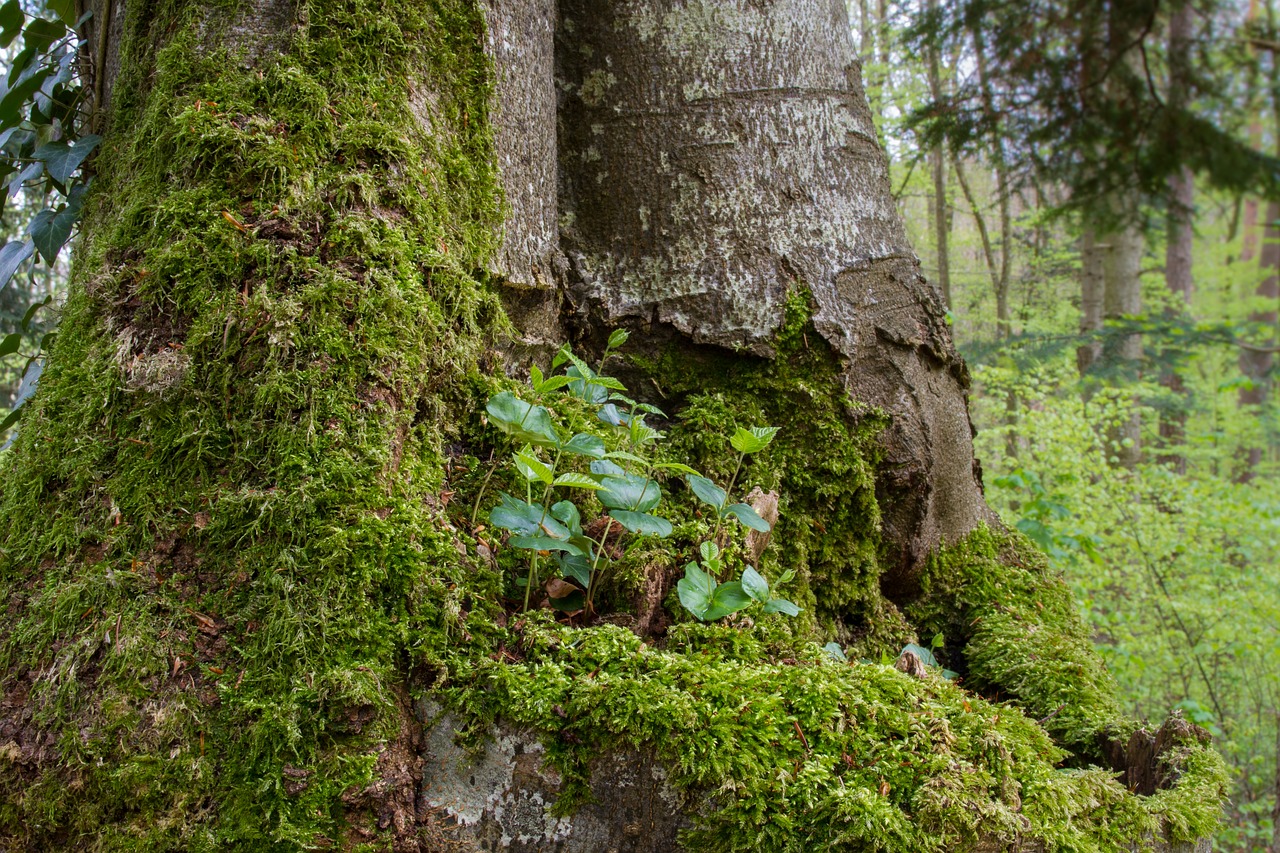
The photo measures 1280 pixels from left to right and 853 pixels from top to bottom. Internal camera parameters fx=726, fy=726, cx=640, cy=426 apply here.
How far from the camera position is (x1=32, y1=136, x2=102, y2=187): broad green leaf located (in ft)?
5.82

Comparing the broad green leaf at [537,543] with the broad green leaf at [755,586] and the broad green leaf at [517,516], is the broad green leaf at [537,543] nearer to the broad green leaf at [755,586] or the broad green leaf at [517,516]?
the broad green leaf at [517,516]

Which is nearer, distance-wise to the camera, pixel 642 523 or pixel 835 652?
pixel 642 523

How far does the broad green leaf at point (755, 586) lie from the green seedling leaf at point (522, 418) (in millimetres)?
475

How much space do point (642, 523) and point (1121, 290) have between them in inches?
361

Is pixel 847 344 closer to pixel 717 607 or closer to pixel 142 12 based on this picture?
pixel 717 607

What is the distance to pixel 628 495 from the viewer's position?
4.88ft

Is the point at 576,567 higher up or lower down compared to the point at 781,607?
higher up

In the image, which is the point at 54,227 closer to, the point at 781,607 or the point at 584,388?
the point at 584,388

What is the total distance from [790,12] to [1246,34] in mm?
3325

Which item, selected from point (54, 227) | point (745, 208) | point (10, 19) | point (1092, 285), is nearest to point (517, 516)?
point (745, 208)

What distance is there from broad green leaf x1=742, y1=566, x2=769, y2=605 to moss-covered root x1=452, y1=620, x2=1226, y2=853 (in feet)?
0.49

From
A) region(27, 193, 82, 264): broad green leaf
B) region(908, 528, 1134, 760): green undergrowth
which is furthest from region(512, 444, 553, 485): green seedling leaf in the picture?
region(908, 528, 1134, 760): green undergrowth

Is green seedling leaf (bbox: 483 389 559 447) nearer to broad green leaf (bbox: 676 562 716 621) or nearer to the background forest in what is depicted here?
broad green leaf (bbox: 676 562 716 621)

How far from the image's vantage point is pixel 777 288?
84.9 inches
